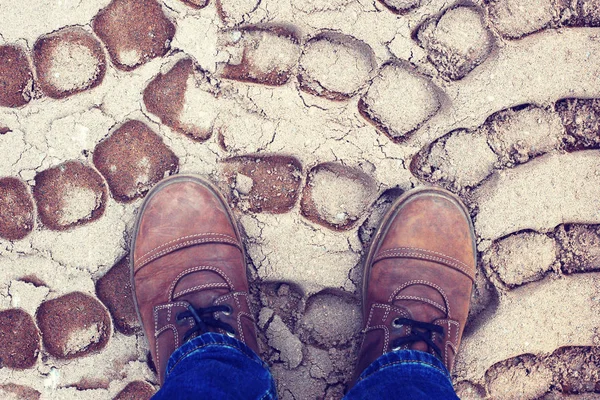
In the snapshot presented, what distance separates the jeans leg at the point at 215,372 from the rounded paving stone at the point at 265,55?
740mm

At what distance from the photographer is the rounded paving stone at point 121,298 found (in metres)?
1.43

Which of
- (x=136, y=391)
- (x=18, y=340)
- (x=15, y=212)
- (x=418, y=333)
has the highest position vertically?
(x=15, y=212)

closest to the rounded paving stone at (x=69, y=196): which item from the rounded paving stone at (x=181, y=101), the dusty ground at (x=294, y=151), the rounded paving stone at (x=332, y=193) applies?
the dusty ground at (x=294, y=151)

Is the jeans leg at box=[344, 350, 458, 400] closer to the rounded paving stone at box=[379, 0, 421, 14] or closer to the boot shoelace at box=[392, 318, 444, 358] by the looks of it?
the boot shoelace at box=[392, 318, 444, 358]

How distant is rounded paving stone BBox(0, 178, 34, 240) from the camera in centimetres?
139

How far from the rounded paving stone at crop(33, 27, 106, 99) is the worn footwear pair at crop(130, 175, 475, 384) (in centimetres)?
38

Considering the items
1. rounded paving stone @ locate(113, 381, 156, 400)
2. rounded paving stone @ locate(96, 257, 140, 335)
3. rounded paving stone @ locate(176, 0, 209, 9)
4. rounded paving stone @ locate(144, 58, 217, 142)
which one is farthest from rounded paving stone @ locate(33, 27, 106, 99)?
rounded paving stone @ locate(113, 381, 156, 400)

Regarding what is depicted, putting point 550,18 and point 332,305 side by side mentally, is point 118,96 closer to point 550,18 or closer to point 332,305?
point 332,305

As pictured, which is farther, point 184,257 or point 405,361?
point 184,257

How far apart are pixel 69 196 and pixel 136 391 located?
2.05 feet

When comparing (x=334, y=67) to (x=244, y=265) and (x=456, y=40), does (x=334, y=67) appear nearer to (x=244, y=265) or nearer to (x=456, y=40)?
(x=456, y=40)

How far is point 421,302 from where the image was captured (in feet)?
4.51

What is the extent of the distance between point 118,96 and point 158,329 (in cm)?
68

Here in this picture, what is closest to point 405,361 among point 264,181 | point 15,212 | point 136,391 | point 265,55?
point 264,181
